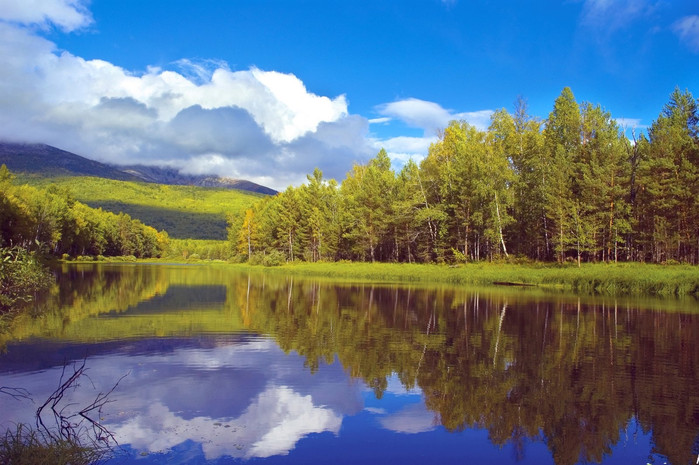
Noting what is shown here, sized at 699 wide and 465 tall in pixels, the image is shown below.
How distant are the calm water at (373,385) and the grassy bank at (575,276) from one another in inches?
691

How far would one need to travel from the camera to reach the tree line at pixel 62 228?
6162 centimetres

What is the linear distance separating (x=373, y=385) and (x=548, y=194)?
44791 mm

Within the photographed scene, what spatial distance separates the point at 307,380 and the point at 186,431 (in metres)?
4.18

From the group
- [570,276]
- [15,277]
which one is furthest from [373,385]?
[570,276]

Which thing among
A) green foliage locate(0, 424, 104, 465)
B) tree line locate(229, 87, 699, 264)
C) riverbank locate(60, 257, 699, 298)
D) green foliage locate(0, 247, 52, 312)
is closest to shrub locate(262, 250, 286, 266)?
tree line locate(229, 87, 699, 264)

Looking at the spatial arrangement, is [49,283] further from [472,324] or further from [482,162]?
[482,162]

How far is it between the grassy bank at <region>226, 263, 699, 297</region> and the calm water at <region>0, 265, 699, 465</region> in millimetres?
17541

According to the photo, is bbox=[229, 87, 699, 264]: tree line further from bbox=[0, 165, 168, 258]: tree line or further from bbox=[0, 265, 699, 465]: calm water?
bbox=[0, 165, 168, 258]: tree line

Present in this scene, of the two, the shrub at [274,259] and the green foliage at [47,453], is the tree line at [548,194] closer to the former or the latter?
the shrub at [274,259]

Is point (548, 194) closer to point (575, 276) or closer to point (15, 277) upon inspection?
point (575, 276)

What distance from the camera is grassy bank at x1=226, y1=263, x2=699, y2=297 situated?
38716 mm

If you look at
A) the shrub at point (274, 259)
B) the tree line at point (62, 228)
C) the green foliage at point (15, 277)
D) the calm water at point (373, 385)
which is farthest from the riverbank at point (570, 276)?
the tree line at point (62, 228)

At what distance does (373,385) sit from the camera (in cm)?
1252

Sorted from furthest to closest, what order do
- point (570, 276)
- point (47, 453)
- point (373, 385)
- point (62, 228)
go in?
point (62, 228), point (570, 276), point (373, 385), point (47, 453)
